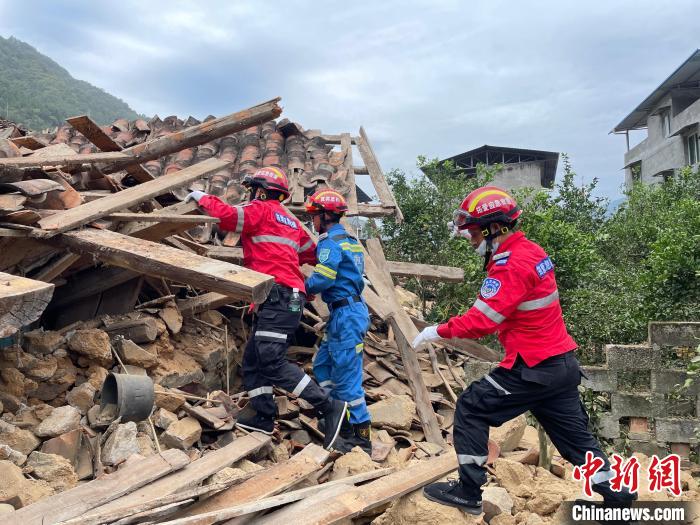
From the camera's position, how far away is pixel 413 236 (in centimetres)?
1048

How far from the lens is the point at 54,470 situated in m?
3.46

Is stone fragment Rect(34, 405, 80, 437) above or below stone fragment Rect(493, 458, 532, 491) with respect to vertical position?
above

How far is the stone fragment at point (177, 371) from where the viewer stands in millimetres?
4727

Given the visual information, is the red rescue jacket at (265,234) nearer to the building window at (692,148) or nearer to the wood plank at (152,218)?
the wood plank at (152,218)

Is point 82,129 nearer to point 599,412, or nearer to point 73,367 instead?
point 73,367

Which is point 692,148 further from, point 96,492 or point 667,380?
point 96,492

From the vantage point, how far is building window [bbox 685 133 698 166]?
73.2 feet

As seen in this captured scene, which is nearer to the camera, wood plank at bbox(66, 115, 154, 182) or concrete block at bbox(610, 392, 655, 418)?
wood plank at bbox(66, 115, 154, 182)

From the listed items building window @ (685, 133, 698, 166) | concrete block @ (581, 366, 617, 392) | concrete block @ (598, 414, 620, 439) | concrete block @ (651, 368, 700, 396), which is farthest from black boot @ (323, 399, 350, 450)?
building window @ (685, 133, 698, 166)

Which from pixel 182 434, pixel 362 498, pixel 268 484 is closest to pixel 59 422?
pixel 182 434

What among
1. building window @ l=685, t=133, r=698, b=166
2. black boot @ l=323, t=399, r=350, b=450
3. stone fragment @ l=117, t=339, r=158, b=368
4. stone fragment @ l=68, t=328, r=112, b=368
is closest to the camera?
stone fragment @ l=68, t=328, r=112, b=368

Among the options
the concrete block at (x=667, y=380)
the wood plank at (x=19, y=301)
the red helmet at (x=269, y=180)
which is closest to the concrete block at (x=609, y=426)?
the concrete block at (x=667, y=380)

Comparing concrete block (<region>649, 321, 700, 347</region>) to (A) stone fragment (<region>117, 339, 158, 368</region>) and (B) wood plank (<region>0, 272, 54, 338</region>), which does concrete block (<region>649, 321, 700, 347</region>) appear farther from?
(B) wood plank (<region>0, 272, 54, 338</region>)

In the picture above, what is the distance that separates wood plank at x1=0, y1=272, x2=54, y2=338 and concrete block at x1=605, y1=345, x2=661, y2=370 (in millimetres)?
4876
